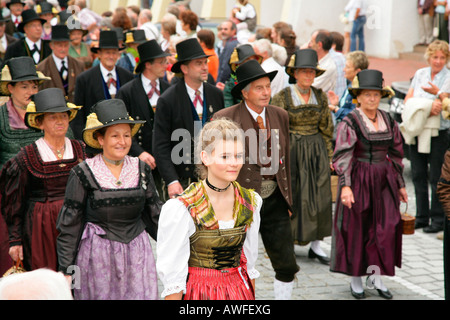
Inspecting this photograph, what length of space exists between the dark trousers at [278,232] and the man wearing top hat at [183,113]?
3.09 ft

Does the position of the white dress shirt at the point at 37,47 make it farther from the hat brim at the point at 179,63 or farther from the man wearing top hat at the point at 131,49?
the hat brim at the point at 179,63

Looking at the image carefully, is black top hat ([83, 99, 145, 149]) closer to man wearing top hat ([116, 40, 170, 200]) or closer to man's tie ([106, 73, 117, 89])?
man wearing top hat ([116, 40, 170, 200])

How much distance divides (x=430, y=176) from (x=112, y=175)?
5.51 m

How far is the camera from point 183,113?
7.35 metres

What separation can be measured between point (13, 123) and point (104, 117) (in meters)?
1.70

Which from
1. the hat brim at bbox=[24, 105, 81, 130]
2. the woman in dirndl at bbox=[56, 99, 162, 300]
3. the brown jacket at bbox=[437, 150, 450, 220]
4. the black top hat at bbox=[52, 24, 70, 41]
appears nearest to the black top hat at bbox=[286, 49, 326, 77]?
the brown jacket at bbox=[437, 150, 450, 220]

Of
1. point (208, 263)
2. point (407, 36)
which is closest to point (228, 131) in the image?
point (208, 263)

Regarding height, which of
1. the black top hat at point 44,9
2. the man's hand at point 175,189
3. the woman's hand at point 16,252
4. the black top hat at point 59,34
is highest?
the black top hat at point 44,9

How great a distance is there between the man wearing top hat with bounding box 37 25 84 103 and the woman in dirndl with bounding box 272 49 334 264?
3.52m

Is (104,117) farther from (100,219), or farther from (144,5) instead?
(144,5)

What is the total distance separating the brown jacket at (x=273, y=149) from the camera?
641cm

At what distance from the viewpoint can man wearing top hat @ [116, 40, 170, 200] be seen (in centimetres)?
784

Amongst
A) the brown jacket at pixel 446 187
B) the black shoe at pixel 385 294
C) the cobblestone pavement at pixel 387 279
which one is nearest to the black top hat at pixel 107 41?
the cobblestone pavement at pixel 387 279

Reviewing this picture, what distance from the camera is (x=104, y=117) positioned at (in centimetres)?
550
